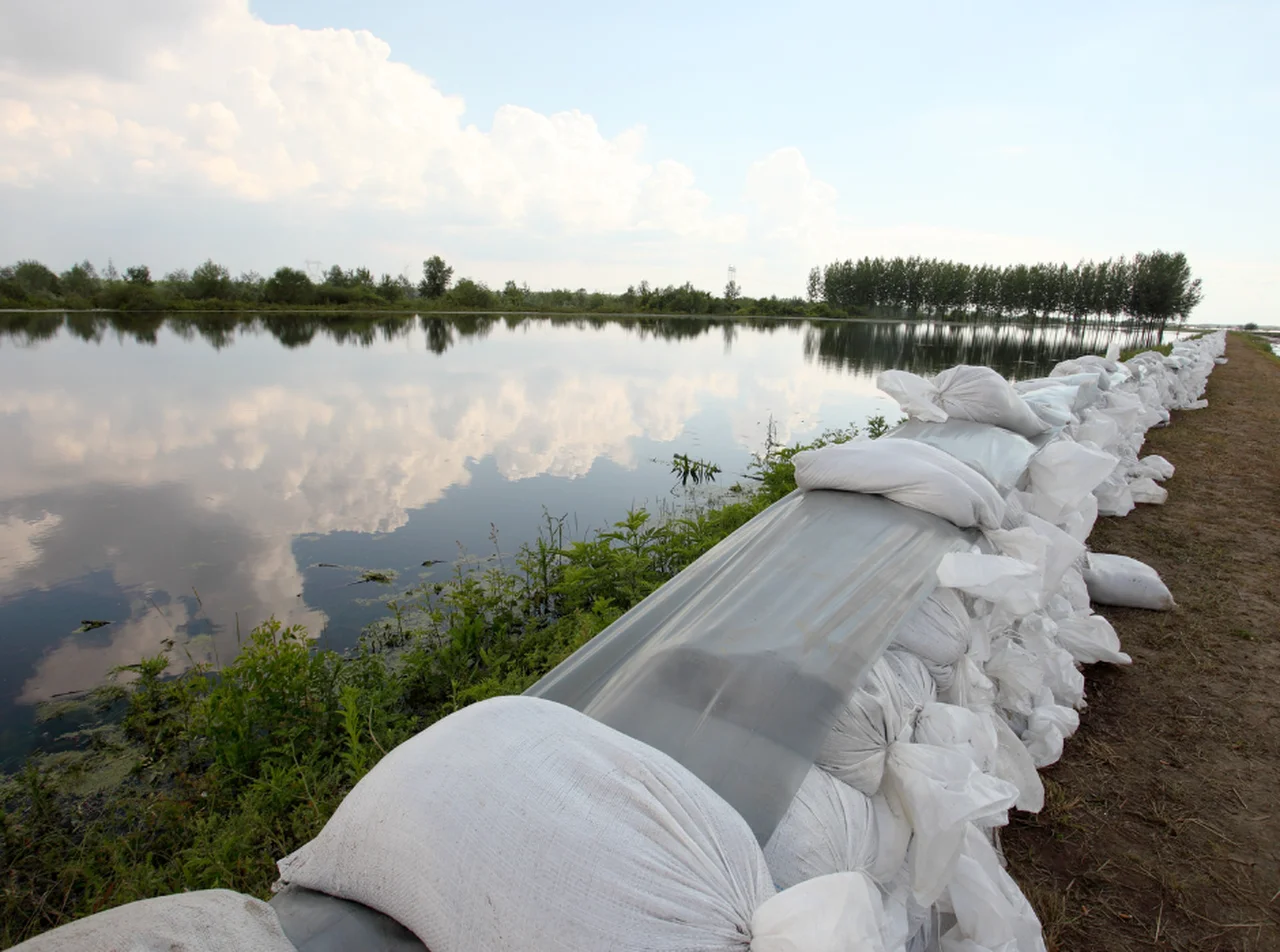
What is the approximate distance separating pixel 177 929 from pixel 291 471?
6.72m

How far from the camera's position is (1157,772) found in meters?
2.25

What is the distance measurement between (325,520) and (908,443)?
4.69 meters

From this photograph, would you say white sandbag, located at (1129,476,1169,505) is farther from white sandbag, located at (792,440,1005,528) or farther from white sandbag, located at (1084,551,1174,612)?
white sandbag, located at (792,440,1005,528)

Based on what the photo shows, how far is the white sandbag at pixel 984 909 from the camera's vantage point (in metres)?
1.33

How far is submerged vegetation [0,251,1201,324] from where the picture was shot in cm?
3816

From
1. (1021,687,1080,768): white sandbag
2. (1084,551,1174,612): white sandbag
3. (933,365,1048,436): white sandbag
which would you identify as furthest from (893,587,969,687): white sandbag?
(933,365,1048,436): white sandbag

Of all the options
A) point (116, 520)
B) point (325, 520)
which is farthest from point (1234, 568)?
point (116, 520)

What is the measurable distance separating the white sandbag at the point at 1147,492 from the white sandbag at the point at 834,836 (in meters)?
4.76

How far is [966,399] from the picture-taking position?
396cm

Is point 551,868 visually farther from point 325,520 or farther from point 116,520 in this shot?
point 116,520

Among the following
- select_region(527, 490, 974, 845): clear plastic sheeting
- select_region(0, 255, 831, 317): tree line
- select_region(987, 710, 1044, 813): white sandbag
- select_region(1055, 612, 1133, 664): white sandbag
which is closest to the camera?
select_region(527, 490, 974, 845): clear plastic sheeting

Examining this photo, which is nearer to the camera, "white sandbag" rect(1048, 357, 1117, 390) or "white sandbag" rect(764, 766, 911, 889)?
"white sandbag" rect(764, 766, 911, 889)

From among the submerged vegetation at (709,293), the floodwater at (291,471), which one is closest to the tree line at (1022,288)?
the submerged vegetation at (709,293)

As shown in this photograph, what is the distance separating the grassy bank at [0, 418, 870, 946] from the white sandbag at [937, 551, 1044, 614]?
1.73m
